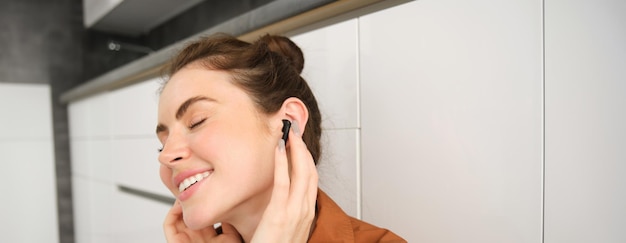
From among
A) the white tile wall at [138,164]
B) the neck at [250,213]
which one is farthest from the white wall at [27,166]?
the neck at [250,213]

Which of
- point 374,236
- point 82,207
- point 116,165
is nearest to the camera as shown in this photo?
point 374,236

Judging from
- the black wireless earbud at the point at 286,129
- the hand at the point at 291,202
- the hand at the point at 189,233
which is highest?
the black wireless earbud at the point at 286,129

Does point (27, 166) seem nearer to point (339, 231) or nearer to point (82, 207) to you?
point (82, 207)

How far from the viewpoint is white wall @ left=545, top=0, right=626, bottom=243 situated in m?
0.52

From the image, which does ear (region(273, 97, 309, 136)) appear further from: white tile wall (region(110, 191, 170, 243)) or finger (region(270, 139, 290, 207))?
white tile wall (region(110, 191, 170, 243))

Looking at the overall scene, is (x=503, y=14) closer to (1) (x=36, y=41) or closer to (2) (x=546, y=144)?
(2) (x=546, y=144)

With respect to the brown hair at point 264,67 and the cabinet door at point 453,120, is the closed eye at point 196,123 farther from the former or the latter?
the cabinet door at point 453,120

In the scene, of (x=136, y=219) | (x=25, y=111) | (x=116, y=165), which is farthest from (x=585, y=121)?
(x=25, y=111)

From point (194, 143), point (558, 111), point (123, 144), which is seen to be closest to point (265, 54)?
point (194, 143)

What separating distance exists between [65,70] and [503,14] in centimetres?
288

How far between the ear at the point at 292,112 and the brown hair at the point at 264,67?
0.05 ft

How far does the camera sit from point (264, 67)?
2.38 ft

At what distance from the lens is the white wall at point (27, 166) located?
237 cm

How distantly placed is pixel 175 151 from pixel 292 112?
21 cm
